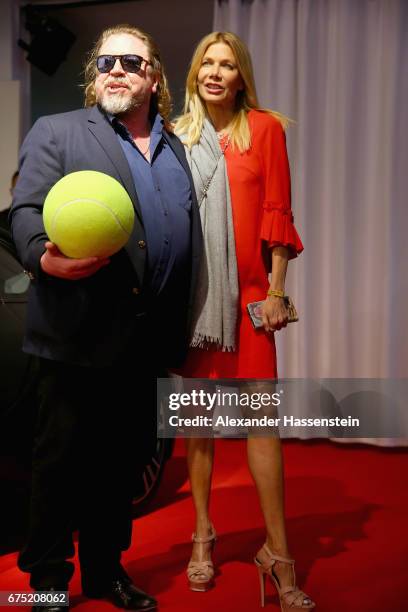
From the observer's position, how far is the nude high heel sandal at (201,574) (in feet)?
6.56

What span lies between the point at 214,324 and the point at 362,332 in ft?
8.00

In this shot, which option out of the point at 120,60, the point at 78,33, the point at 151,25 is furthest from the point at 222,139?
the point at 78,33

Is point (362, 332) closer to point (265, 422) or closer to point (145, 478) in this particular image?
point (145, 478)

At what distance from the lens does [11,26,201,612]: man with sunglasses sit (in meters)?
1.69

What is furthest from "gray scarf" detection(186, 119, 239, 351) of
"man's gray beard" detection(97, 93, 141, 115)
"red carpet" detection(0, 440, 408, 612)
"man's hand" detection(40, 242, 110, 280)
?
"red carpet" detection(0, 440, 408, 612)

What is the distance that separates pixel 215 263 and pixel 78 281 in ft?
1.48

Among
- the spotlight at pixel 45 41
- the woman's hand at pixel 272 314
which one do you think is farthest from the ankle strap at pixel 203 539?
the spotlight at pixel 45 41

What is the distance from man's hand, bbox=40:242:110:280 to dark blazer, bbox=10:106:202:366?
6 cm

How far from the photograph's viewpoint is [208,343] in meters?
2.00

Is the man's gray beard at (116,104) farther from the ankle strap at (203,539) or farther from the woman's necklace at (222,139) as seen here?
the ankle strap at (203,539)

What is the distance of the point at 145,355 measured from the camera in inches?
72.7

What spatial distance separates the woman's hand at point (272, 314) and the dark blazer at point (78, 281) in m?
0.34

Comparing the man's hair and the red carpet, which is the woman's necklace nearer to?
the man's hair

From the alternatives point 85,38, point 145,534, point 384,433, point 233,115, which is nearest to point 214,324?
point 233,115
